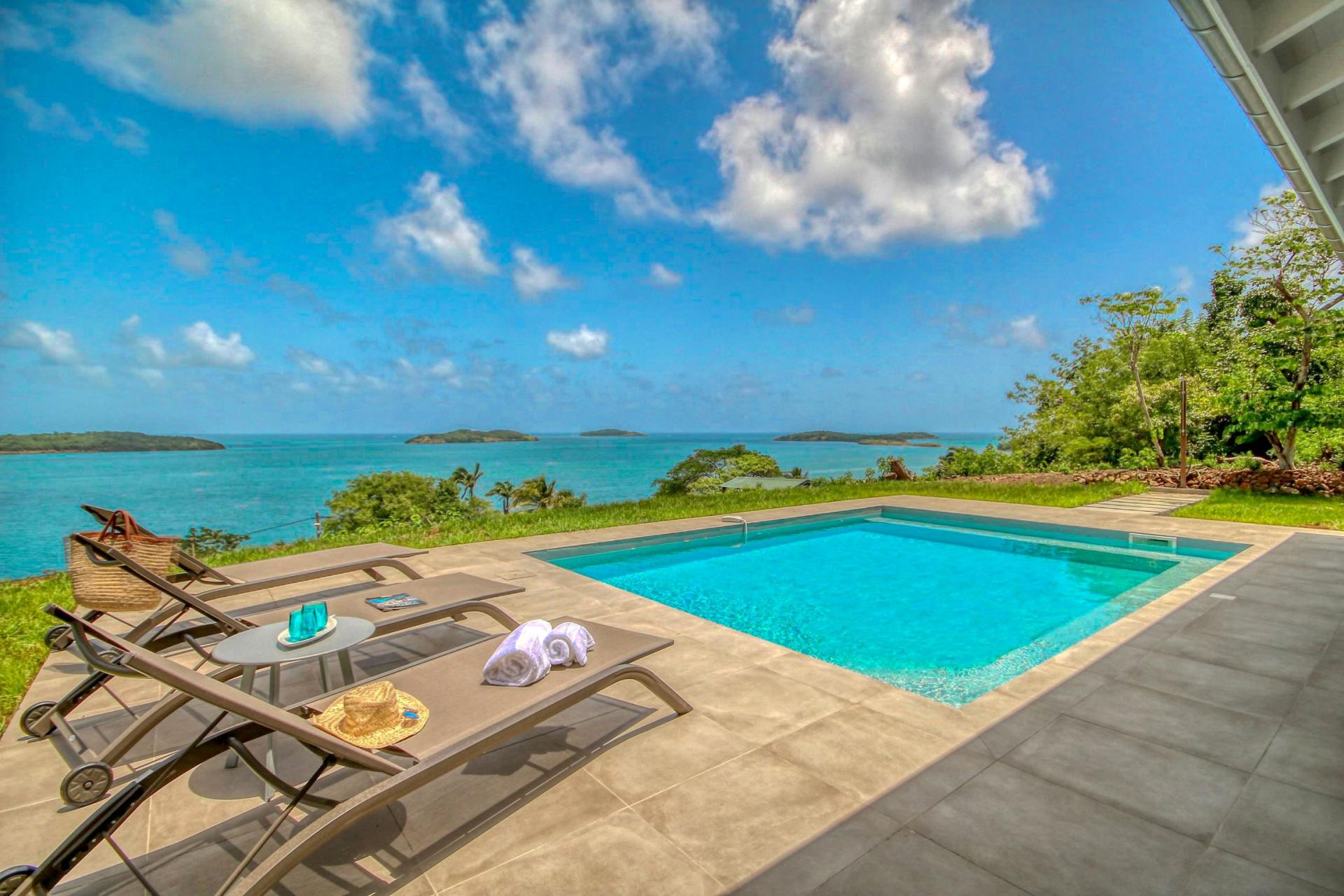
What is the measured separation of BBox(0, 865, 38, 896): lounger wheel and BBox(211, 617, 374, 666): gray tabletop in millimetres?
618

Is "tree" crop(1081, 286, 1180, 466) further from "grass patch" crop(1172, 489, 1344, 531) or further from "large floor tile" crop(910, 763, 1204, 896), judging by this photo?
"large floor tile" crop(910, 763, 1204, 896)

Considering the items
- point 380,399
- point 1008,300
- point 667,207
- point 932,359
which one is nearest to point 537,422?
point 380,399

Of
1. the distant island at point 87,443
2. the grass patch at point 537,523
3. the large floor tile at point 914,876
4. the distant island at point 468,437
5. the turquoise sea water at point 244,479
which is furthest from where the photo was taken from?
the distant island at point 468,437

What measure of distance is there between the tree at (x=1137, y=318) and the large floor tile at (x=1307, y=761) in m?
16.0

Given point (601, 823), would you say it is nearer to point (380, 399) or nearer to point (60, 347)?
point (380, 399)

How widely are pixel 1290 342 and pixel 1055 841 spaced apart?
552 inches

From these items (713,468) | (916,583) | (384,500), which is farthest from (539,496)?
(916,583)

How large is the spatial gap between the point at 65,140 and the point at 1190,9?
54.9 meters

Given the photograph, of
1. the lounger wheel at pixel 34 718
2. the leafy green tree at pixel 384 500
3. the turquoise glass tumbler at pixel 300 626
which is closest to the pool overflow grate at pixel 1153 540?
the turquoise glass tumbler at pixel 300 626

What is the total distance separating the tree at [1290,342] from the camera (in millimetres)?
10211

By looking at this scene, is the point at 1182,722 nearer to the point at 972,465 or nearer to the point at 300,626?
the point at 300,626

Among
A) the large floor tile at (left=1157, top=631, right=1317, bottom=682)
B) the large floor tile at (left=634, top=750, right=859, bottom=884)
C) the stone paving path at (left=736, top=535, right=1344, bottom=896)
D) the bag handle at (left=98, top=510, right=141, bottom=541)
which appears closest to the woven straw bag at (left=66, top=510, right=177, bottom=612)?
the bag handle at (left=98, top=510, right=141, bottom=541)

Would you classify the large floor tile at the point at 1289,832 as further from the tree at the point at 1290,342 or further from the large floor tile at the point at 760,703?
the tree at the point at 1290,342

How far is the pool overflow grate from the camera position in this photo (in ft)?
24.2
